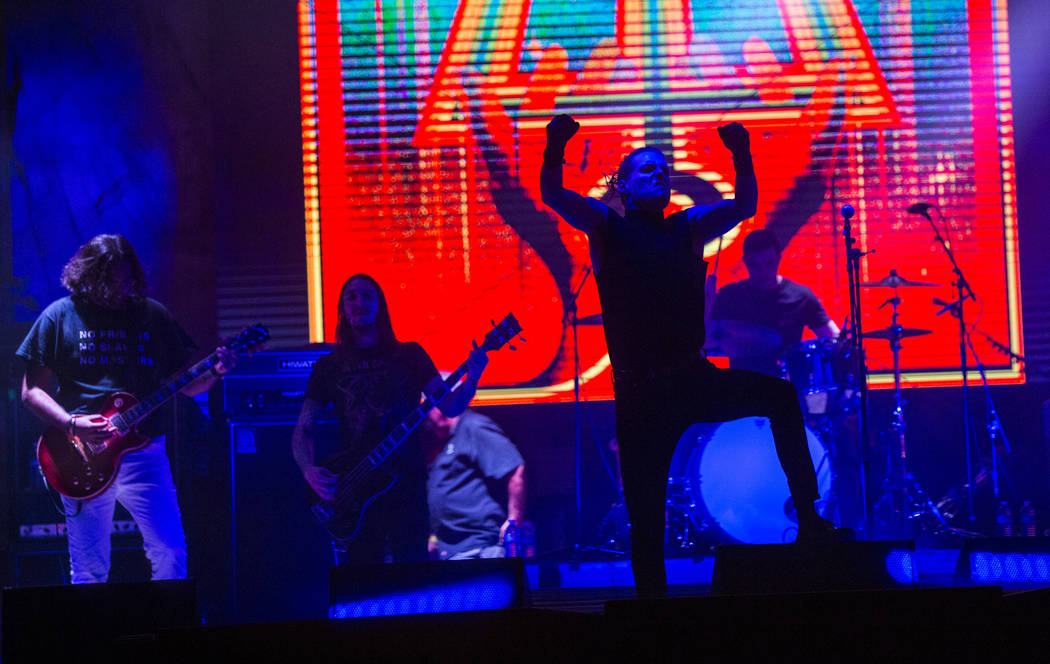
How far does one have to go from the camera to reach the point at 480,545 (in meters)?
5.56

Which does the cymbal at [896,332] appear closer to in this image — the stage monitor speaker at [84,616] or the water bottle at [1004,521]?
the water bottle at [1004,521]

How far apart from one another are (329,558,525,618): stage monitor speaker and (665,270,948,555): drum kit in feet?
10.3

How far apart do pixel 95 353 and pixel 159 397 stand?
43 cm

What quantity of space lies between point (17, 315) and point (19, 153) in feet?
3.19

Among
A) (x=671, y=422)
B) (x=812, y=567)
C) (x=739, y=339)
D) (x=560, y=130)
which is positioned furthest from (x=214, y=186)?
(x=812, y=567)

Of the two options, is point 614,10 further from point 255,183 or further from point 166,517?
point 166,517

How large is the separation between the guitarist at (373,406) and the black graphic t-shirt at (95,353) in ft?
2.61

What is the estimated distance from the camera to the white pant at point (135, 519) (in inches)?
195

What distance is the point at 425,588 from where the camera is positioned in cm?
233

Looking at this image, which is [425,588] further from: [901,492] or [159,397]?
[901,492]

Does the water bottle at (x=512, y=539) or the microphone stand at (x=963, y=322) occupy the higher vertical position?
the microphone stand at (x=963, y=322)

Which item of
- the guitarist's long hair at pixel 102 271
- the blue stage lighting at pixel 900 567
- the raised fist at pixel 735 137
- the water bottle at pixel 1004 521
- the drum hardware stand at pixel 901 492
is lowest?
the water bottle at pixel 1004 521

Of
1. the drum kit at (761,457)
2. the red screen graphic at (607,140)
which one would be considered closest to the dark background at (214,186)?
the red screen graphic at (607,140)

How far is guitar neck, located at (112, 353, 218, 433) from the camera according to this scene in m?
5.00
